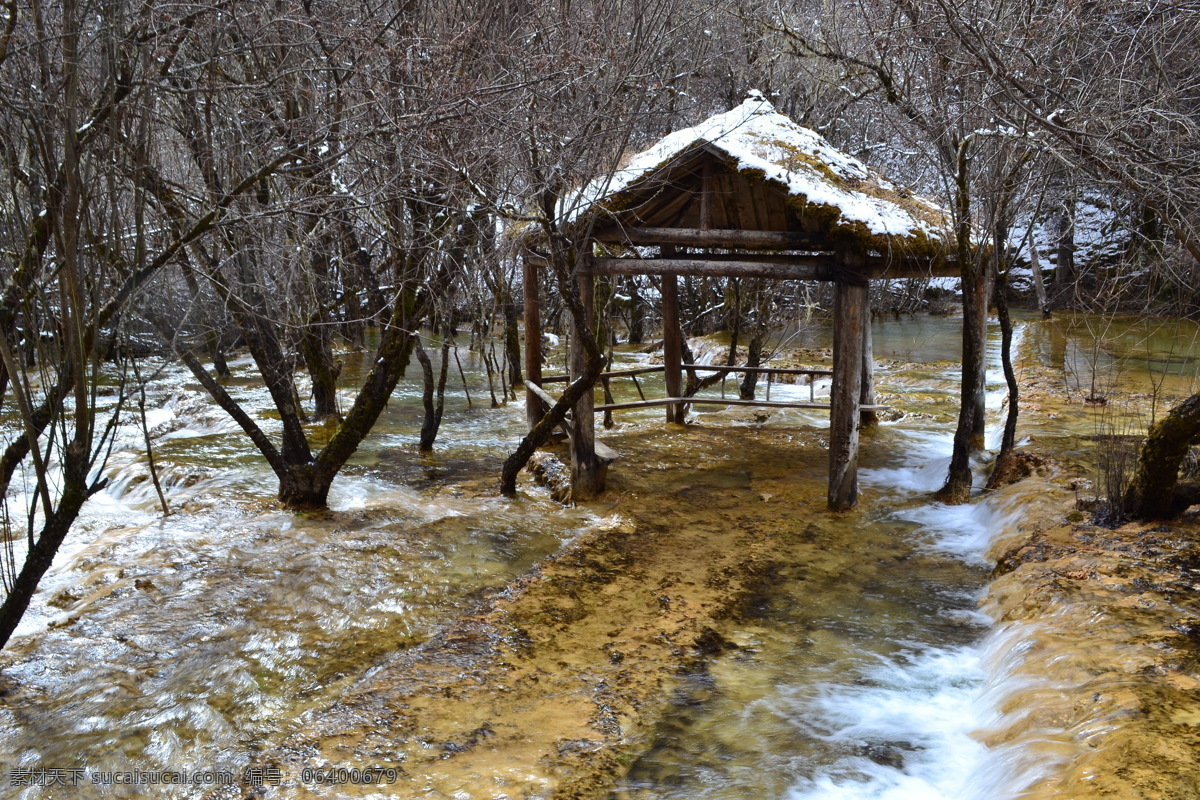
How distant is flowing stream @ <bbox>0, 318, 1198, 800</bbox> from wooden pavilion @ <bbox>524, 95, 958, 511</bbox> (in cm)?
128

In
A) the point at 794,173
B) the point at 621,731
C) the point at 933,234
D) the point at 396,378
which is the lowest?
the point at 621,731

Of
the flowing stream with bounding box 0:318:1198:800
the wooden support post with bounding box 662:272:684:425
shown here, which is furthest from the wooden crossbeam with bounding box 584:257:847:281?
the wooden support post with bounding box 662:272:684:425

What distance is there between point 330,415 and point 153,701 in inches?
312

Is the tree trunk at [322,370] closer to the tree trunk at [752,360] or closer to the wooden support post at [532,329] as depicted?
the wooden support post at [532,329]

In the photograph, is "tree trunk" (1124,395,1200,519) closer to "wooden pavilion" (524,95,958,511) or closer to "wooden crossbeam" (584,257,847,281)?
"wooden pavilion" (524,95,958,511)

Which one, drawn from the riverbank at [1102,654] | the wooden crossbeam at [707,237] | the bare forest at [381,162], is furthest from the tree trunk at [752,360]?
the riverbank at [1102,654]

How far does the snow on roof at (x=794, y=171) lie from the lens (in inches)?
303

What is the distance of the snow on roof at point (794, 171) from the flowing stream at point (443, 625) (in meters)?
2.17

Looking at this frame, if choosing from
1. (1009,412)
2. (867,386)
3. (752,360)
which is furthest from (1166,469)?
(752,360)

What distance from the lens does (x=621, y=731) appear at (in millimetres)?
4547

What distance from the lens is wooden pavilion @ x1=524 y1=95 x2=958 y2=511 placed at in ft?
25.4

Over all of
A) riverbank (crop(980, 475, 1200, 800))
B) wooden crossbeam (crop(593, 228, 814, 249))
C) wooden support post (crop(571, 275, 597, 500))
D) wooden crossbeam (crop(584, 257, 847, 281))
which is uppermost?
wooden crossbeam (crop(593, 228, 814, 249))

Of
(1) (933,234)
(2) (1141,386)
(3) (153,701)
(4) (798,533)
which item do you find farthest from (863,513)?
(2) (1141,386)

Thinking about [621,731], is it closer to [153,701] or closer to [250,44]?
[153,701]
